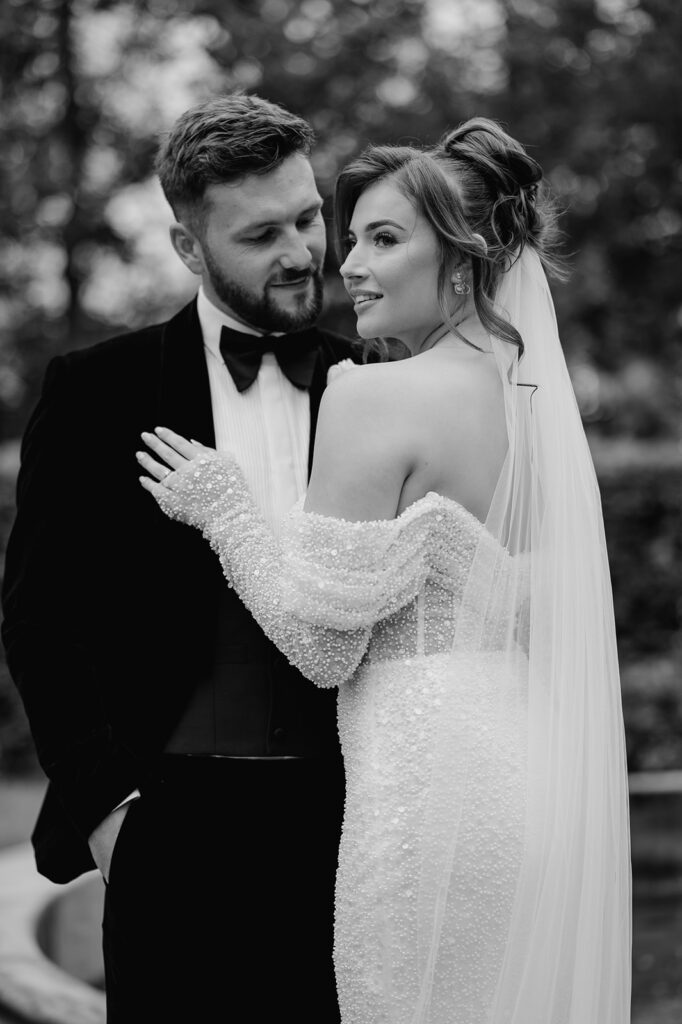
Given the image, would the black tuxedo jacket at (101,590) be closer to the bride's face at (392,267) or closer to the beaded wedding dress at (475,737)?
the beaded wedding dress at (475,737)

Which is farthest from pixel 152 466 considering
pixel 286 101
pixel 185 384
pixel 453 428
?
pixel 286 101

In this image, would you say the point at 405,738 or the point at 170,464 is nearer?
the point at 405,738

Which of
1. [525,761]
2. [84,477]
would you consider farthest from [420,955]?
[84,477]

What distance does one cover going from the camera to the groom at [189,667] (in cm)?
272

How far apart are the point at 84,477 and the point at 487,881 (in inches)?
50.3

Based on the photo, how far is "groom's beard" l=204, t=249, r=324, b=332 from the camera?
2.97 metres

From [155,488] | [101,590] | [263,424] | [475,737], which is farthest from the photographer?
[263,424]

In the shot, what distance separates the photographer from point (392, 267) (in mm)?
2447

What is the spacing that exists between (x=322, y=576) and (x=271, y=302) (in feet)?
2.91

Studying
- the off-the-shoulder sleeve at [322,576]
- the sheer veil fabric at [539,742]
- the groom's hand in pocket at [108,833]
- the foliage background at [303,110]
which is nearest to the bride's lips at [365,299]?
the sheer veil fabric at [539,742]

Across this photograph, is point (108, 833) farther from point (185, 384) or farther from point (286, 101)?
point (286, 101)

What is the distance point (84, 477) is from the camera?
9.46 feet

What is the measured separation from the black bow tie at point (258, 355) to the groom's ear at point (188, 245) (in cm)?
21

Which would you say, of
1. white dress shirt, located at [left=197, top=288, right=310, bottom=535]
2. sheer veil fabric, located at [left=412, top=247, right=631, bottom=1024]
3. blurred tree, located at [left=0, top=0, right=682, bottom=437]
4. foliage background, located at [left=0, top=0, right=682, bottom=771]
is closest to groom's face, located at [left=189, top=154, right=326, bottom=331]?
white dress shirt, located at [left=197, top=288, right=310, bottom=535]
